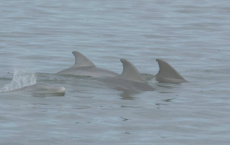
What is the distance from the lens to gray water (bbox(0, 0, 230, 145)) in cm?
1022

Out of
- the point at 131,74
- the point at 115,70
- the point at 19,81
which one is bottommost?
the point at 115,70

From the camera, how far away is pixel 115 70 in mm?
16953

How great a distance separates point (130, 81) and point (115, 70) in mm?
3365

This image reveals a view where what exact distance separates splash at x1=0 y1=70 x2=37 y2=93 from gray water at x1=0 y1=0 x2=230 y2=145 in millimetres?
67

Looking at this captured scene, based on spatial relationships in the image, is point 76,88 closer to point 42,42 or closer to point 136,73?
point 136,73

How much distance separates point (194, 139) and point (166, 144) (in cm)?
48

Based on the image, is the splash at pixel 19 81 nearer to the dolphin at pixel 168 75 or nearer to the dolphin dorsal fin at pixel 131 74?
the dolphin dorsal fin at pixel 131 74

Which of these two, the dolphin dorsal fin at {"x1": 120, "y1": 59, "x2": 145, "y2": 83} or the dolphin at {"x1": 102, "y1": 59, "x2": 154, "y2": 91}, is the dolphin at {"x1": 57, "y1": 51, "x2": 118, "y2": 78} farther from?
the dolphin dorsal fin at {"x1": 120, "y1": 59, "x2": 145, "y2": 83}

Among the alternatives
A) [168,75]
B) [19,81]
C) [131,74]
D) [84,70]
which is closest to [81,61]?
[84,70]

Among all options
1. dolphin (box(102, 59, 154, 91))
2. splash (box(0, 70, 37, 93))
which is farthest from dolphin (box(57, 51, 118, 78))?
dolphin (box(102, 59, 154, 91))

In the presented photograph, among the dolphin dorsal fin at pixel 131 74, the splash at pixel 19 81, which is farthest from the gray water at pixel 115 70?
the dolphin dorsal fin at pixel 131 74

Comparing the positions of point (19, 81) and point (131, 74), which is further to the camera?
point (19, 81)

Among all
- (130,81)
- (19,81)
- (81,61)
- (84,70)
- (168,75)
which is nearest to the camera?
(130,81)

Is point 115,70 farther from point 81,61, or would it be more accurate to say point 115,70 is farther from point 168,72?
point 168,72
